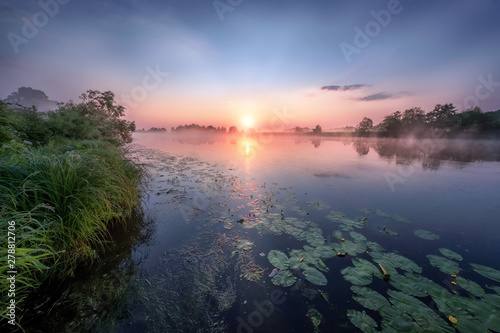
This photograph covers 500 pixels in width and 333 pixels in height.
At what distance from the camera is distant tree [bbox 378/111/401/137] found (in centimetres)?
7081

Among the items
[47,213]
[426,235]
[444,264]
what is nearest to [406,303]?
[444,264]

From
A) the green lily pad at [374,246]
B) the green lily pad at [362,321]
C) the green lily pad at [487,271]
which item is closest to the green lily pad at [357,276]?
the green lily pad at [362,321]

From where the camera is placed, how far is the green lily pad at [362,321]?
2.89 meters

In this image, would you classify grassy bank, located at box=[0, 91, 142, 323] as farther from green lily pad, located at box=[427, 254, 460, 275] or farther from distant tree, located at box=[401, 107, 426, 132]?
distant tree, located at box=[401, 107, 426, 132]

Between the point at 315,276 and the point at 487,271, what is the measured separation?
4360 mm

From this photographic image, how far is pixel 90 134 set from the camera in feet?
33.1

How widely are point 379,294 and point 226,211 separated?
17.9 feet

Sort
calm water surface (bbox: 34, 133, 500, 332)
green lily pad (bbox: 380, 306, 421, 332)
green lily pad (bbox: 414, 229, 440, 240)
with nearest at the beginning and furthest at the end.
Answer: green lily pad (bbox: 380, 306, 421, 332), calm water surface (bbox: 34, 133, 500, 332), green lily pad (bbox: 414, 229, 440, 240)

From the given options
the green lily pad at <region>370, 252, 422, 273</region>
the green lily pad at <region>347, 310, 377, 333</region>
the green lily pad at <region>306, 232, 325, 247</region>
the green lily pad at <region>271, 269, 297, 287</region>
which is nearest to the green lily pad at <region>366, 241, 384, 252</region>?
the green lily pad at <region>370, 252, 422, 273</region>

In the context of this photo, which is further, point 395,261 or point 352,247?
point 352,247

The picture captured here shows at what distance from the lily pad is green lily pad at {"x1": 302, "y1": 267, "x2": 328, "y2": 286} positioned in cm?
52

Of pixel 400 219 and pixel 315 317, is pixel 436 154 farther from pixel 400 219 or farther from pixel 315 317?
pixel 315 317

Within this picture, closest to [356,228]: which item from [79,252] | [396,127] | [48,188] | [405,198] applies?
[405,198]

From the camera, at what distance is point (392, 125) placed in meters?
71.6
